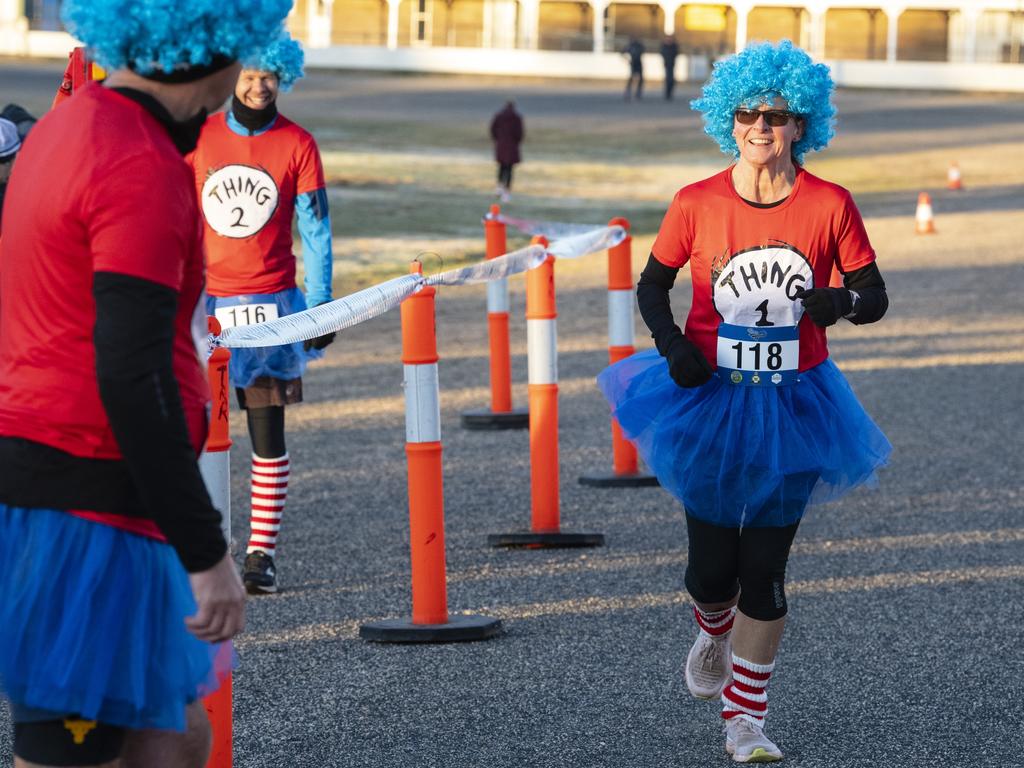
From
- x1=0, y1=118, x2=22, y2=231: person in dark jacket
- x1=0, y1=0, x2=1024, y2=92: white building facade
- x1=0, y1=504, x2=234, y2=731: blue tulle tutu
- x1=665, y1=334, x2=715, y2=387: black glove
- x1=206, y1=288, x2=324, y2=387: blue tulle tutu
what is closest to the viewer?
x1=0, y1=504, x2=234, y2=731: blue tulle tutu

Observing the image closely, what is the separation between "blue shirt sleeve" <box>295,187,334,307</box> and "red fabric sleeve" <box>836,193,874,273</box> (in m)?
2.44

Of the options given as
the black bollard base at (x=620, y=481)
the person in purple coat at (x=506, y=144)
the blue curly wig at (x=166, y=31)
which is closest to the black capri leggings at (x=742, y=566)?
the blue curly wig at (x=166, y=31)

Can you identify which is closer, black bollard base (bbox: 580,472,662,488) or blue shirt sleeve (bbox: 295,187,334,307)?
blue shirt sleeve (bbox: 295,187,334,307)

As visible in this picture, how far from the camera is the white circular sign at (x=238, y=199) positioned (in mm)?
6539

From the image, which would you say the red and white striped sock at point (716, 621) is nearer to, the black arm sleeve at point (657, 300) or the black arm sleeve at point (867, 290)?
the black arm sleeve at point (657, 300)

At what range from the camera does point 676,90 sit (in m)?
64.4

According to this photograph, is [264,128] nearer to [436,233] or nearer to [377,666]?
[377,666]

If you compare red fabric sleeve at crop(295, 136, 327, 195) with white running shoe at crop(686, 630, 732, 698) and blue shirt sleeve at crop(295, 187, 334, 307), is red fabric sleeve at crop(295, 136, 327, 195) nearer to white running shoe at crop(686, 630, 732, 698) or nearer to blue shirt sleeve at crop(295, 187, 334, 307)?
blue shirt sleeve at crop(295, 187, 334, 307)

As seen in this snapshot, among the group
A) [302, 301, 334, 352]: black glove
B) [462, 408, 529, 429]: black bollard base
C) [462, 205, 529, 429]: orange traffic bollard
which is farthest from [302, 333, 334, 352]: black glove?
[462, 408, 529, 429]: black bollard base

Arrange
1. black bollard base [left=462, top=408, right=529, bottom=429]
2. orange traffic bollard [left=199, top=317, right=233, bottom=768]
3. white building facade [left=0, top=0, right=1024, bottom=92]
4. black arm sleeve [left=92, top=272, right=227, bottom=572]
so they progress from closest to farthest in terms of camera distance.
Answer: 1. black arm sleeve [left=92, top=272, right=227, bottom=572]
2. orange traffic bollard [left=199, top=317, right=233, bottom=768]
3. black bollard base [left=462, top=408, right=529, bottom=429]
4. white building facade [left=0, top=0, right=1024, bottom=92]

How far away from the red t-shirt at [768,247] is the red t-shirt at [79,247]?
2331 mm

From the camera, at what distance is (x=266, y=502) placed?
6.70 meters

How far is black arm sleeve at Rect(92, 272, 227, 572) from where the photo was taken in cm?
255

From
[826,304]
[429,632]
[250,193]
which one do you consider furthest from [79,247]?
[250,193]
